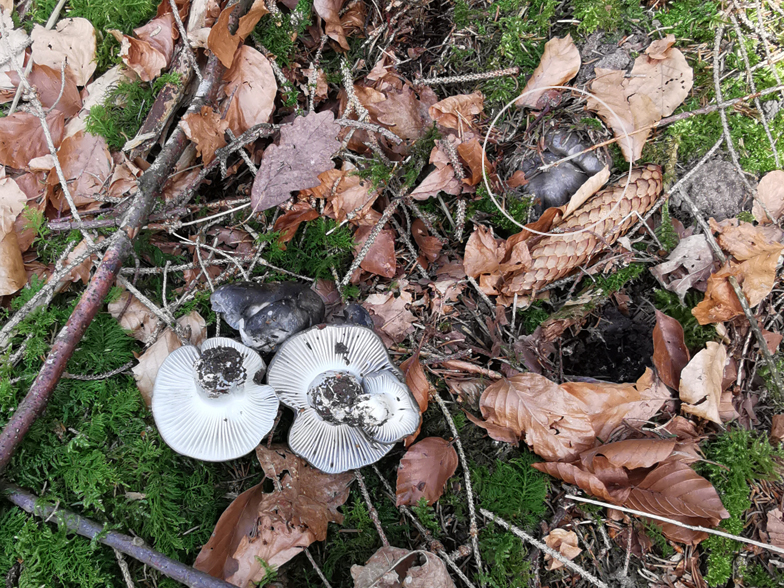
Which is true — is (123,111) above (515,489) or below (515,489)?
above

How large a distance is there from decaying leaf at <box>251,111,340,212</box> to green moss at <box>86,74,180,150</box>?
0.70 metres

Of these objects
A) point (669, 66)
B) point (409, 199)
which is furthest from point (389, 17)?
point (669, 66)

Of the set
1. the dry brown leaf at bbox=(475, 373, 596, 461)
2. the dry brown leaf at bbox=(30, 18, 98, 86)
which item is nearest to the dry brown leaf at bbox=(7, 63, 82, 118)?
the dry brown leaf at bbox=(30, 18, 98, 86)

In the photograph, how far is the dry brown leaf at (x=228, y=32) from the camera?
265cm

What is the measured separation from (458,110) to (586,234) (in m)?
1.08

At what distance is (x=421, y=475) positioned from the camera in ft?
8.39

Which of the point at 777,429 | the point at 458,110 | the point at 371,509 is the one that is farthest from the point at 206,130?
the point at 777,429

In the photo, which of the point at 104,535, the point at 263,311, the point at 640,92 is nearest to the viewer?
the point at 104,535

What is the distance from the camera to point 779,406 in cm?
264

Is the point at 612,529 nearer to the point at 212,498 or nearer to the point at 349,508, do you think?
the point at 349,508

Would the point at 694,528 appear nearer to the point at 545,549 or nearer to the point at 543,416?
the point at 545,549

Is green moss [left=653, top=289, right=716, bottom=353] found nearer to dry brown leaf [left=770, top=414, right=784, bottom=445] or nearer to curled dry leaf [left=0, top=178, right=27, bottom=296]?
dry brown leaf [left=770, top=414, right=784, bottom=445]

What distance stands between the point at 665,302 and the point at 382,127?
1950 mm

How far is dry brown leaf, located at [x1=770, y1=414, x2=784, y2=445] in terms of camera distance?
2.58 meters
